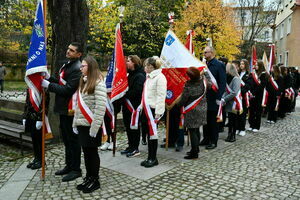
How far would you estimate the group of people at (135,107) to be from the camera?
4.29 meters

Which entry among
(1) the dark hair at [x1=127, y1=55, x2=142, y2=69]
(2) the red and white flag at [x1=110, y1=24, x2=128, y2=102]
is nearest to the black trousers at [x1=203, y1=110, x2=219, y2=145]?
(1) the dark hair at [x1=127, y1=55, x2=142, y2=69]

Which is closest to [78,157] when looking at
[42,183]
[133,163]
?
[42,183]

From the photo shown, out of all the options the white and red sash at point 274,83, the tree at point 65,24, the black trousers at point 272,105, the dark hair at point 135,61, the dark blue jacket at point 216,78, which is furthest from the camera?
the black trousers at point 272,105

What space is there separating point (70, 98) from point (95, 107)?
833mm

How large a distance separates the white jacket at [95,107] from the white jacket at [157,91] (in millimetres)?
1423

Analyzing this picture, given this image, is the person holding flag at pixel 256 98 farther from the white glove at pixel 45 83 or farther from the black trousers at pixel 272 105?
the white glove at pixel 45 83

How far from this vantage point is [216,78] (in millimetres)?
6820

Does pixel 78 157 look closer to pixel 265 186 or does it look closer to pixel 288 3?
pixel 265 186

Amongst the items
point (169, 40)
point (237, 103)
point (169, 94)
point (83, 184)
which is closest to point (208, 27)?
point (237, 103)

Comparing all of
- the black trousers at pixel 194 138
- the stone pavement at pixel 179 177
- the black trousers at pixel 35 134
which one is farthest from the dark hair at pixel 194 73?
the black trousers at pixel 35 134

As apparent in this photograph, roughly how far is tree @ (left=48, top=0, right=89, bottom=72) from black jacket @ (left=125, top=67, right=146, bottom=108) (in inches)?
93.1

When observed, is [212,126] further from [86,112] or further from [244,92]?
[86,112]

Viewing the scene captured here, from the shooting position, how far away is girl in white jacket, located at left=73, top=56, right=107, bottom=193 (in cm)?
416

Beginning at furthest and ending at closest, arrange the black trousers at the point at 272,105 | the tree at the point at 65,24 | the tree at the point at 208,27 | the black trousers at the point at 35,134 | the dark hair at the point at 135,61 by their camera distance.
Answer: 1. the tree at the point at 208,27
2. the black trousers at the point at 272,105
3. the tree at the point at 65,24
4. the dark hair at the point at 135,61
5. the black trousers at the point at 35,134
